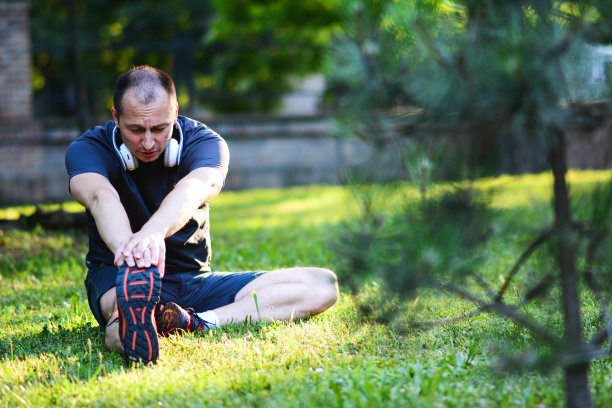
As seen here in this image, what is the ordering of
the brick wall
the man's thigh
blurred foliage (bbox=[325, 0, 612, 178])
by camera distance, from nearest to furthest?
blurred foliage (bbox=[325, 0, 612, 178]) < the man's thigh < the brick wall

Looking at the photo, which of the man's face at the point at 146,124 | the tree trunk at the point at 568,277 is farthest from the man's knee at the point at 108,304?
the tree trunk at the point at 568,277

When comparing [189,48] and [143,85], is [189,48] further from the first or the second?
[143,85]

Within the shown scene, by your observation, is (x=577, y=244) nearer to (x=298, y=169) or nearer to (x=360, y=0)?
(x=360, y=0)

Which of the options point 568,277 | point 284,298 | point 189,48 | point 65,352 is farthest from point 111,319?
point 189,48

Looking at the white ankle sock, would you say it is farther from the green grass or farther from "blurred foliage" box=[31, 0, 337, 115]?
"blurred foliage" box=[31, 0, 337, 115]

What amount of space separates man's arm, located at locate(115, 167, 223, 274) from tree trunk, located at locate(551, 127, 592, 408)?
5.65 feet

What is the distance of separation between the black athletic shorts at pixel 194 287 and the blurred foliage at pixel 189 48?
34.3 ft

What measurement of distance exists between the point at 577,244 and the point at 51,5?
73.8 ft

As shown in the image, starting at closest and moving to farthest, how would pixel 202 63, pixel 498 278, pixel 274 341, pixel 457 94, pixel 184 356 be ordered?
pixel 457 94, pixel 184 356, pixel 274 341, pixel 498 278, pixel 202 63

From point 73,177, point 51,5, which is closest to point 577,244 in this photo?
point 73,177

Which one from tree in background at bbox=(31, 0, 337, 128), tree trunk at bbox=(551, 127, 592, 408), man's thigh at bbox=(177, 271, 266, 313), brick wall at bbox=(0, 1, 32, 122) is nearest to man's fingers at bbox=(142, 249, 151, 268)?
man's thigh at bbox=(177, 271, 266, 313)

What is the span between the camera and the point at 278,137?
1444cm

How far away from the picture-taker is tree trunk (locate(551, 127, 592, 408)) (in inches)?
84.5

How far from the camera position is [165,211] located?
3.26 meters
